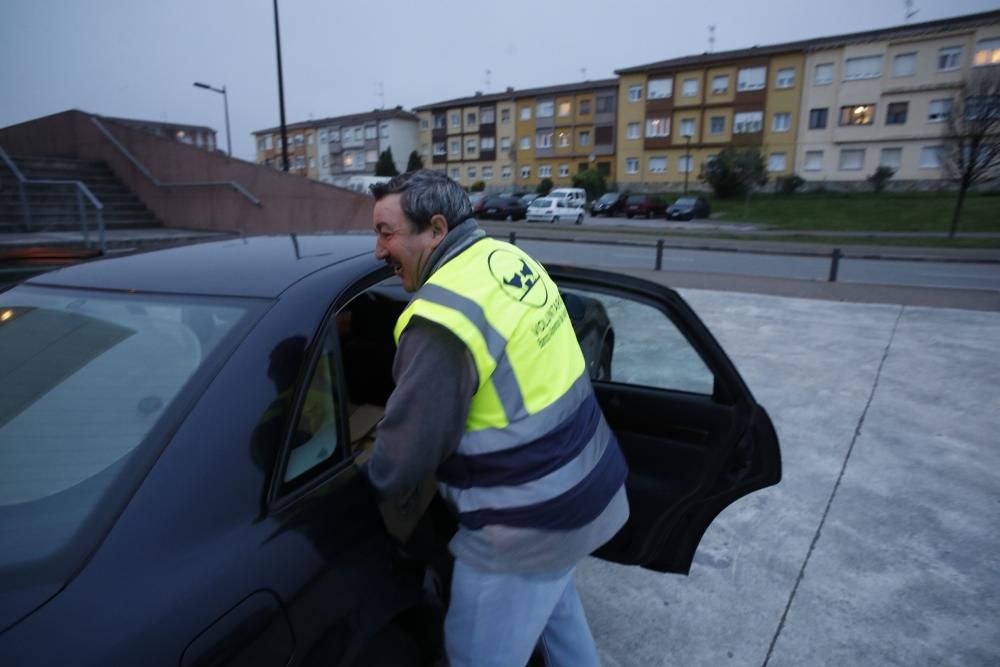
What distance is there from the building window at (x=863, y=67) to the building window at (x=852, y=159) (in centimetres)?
502

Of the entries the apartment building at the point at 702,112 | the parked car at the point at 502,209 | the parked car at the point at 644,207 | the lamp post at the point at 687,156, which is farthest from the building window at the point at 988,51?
the parked car at the point at 502,209

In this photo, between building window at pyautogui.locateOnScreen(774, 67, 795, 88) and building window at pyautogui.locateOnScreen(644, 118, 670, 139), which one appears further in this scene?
building window at pyautogui.locateOnScreen(644, 118, 670, 139)

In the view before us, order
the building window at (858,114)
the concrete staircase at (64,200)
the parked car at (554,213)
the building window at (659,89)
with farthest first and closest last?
the building window at (659,89) < the building window at (858,114) < the parked car at (554,213) < the concrete staircase at (64,200)

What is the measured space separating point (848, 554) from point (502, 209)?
96.9 ft

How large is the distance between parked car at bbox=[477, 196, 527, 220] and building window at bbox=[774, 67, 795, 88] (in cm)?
2744

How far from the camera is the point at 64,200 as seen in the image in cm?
1180

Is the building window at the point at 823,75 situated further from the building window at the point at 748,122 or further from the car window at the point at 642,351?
the car window at the point at 642,351

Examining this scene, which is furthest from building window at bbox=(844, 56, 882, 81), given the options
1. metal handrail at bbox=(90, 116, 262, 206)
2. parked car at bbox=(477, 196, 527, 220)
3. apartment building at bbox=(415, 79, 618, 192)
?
metal handrail at bbox=(90, 116, 262, 206)

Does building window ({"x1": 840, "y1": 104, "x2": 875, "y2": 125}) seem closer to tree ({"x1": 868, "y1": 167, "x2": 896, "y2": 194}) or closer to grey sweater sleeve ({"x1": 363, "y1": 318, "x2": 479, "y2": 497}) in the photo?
tree ({"x1": 868, "y1": 167, "x2": 896, "y2": 194})

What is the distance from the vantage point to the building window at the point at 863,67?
4294cm

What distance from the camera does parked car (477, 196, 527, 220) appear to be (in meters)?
31.6

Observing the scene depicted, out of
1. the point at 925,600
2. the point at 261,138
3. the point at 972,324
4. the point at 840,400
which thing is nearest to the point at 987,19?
the point at 972,324

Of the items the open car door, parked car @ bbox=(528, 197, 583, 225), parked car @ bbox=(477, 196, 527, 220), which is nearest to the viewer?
the open car door

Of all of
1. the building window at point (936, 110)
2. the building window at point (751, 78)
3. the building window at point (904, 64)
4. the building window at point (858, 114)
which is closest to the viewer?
the building window at point (936, 110)
